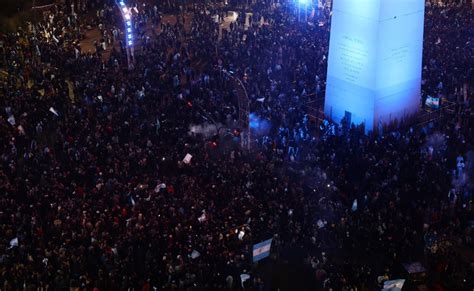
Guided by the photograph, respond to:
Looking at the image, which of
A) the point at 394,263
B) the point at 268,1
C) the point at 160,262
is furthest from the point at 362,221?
the point at 268,1

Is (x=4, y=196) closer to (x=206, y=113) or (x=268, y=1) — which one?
(x=206, y=113)

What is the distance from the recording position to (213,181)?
2159 cm

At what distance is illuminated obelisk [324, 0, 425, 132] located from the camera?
26.6m

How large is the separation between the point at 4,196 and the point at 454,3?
141 ft

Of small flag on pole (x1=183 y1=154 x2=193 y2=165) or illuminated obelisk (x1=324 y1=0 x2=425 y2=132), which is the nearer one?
small flag on pole (x1=183 y1=154 x2=193 y2=165)

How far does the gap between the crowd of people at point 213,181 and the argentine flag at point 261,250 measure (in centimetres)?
54

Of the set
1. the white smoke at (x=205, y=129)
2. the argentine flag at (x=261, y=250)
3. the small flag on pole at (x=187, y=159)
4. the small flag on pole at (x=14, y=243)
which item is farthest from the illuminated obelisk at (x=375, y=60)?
the small flag on pole at (x=14, y=243)

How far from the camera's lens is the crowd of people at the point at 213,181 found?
1766cm

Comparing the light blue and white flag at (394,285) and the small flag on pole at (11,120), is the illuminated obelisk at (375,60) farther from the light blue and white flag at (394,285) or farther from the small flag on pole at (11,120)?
the small flag on pole at (11,120)

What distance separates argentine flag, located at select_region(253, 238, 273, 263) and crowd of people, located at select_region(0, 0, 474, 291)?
545 millimetres

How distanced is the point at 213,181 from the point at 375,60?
398 inches

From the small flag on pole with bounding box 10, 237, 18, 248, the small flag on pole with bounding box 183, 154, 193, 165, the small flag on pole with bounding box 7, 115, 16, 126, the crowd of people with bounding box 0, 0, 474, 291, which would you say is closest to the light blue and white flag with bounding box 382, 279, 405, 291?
the crowd of people with bounding box 0, 0, 474, 291

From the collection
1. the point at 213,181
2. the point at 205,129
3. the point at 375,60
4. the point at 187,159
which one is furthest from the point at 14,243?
the point at 375,60

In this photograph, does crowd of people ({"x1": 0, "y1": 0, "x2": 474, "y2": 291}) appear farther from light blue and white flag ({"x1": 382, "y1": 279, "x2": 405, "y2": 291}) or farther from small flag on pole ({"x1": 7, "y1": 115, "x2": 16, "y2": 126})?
light blue and white flag ({"x1": 382, "y1": 279, "x2": 405, "y2": 291})
